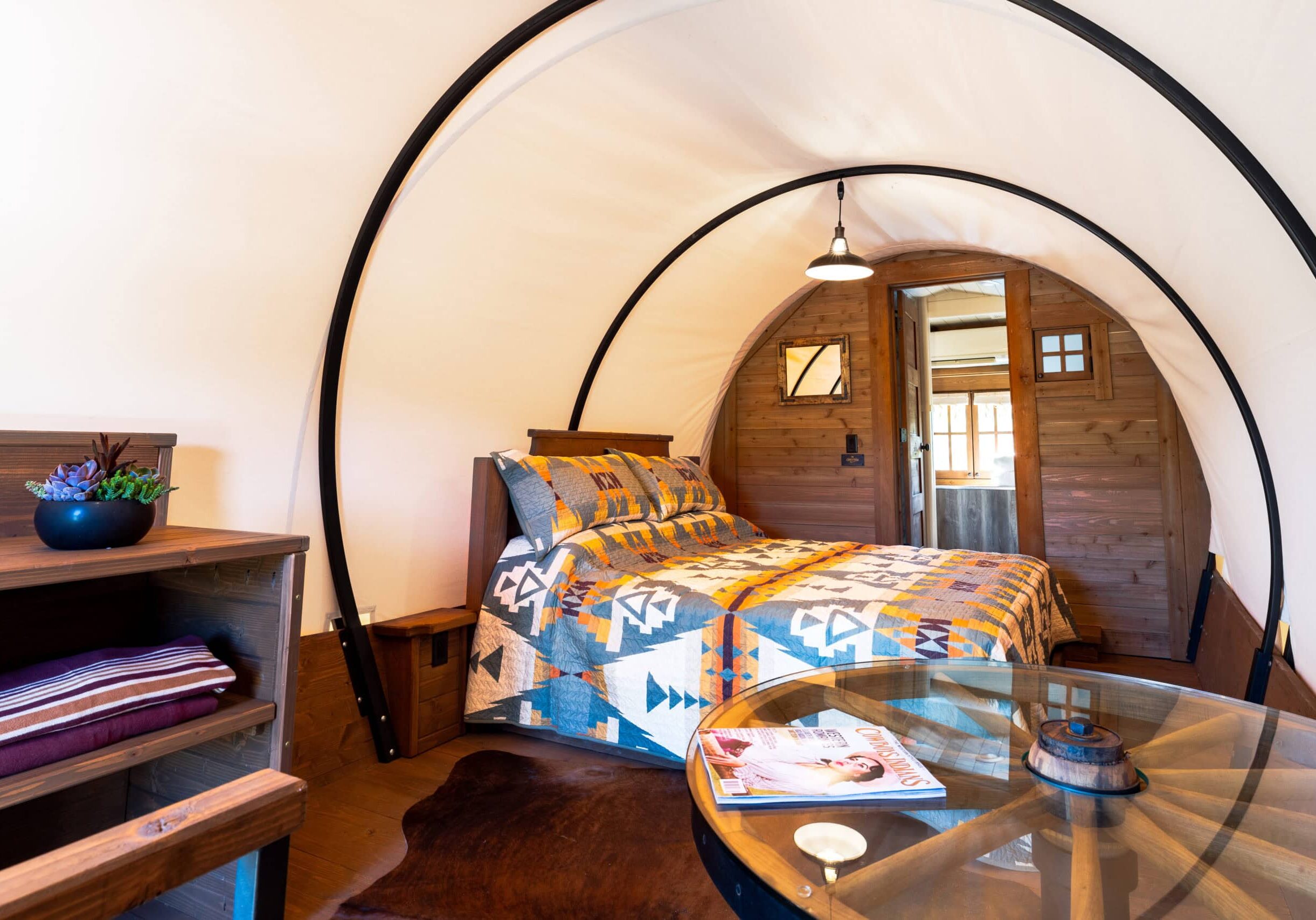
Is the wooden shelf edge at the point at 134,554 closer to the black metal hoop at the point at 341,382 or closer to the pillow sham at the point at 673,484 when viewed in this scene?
the black metal hoop at the point at 341,382

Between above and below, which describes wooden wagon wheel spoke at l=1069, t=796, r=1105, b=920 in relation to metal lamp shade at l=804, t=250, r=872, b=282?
below

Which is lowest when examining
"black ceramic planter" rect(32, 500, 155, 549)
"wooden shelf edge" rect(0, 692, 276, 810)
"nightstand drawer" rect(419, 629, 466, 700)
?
"nightstand drawer" rect(419, 629, 466, 700)

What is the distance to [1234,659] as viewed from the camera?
283 centimetres

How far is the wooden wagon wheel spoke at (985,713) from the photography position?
113 cm

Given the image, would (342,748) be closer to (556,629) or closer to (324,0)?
(556,629)

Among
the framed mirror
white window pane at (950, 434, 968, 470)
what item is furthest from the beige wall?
white window pane at (950, 434, 968, 470)

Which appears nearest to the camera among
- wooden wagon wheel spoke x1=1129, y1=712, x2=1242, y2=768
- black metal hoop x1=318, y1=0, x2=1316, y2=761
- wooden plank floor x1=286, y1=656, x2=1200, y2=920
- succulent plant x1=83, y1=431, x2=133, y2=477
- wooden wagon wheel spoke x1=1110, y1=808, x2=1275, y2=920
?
wooden wagon wheel spoke x1=1110, y1=808, x2=1275, y2=920

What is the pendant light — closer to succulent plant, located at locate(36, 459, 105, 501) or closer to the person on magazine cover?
the person on magazine cover

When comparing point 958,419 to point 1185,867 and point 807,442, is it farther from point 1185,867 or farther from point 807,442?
point 1185,867

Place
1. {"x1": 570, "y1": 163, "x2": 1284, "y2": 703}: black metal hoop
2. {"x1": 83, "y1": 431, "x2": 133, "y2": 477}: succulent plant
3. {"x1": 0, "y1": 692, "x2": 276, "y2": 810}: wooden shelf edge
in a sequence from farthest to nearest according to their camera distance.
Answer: {"x1": 570, "y1": 163, "x2": 1284, "y2": 703}: black metal hoop → {"x1": 83, "y1": 431, "x2": 133, "y2": 477}: succulent plant → {"x1": 0, "y1": 692, "x2": 276, "y2": 810}: wooden shelf edge

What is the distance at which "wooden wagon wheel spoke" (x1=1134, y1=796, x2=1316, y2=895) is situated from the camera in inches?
28.8

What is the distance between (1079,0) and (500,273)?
6.55 ft

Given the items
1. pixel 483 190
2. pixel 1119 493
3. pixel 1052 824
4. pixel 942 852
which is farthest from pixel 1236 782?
pixel 1119 493

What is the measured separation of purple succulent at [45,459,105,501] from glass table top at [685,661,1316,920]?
1238 millimetres
